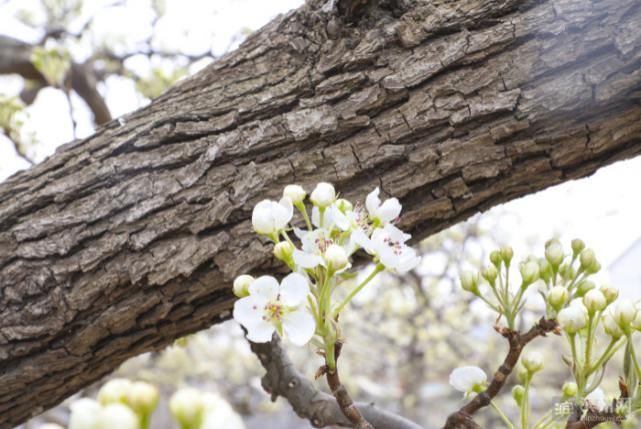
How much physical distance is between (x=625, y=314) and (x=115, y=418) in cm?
51

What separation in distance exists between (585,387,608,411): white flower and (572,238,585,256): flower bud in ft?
0.54

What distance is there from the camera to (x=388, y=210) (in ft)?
1.93

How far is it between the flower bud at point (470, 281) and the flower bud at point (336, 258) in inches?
10.4

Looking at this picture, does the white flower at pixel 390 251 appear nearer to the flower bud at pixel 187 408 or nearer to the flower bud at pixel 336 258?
the flower bud at pixel 336 258

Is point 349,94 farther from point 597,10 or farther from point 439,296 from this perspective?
point 439,296

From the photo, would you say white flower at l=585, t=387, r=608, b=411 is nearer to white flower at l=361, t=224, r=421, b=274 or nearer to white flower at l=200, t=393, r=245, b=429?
white flower at l=361, t=224, r=421, b=274

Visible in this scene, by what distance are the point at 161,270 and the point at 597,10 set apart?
81 centimetres

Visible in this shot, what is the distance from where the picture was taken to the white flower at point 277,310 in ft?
1.63

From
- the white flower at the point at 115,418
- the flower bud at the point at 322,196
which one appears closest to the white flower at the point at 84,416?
the white flower at the point at 115,418

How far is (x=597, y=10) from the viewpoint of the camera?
0.80 m

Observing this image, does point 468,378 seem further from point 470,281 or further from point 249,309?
point 249,309

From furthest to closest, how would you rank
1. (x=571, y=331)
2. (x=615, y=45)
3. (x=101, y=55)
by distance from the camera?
(x=101, y=55), (x=615, y=45), (x=571, y=331)

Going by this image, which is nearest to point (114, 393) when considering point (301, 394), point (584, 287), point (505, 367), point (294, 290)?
point (294, 290)

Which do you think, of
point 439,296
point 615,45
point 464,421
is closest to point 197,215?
point 464,421
